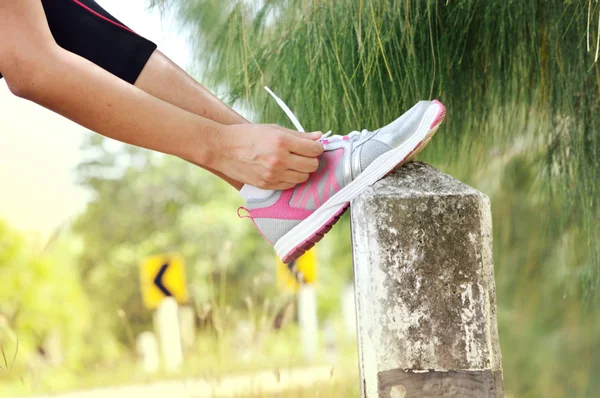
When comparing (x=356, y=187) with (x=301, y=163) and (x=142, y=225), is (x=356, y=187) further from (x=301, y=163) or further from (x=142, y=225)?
(x=142, y=225)

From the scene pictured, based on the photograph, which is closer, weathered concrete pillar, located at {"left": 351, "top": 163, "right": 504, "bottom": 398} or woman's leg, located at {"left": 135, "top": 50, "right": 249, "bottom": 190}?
weathered concrete pillar, located at {"left": 351, "top": 163, "right": 504, "bottom": 398}

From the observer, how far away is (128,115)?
74cm

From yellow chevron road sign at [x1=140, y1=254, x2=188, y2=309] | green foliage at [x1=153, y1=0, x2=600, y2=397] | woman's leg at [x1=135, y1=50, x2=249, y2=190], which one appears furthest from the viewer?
yellow chevron road sign at [x1=140, y1=254, x2=188, y2=309]

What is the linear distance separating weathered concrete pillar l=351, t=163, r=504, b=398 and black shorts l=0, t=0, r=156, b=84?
418 mm

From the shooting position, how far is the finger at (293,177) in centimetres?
78

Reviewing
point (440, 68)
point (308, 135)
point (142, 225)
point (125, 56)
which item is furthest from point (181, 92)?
point (142, 225)

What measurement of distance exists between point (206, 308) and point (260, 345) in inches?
6.7

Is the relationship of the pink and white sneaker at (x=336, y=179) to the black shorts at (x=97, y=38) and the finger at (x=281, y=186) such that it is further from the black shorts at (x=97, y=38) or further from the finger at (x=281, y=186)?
the black shorts at (x=97, y=38)

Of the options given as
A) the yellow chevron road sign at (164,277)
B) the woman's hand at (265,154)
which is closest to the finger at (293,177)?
the woman's hand at (265,154)

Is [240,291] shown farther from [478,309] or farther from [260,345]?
[478,309]

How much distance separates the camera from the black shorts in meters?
0.87

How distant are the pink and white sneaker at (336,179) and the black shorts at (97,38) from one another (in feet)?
0.81

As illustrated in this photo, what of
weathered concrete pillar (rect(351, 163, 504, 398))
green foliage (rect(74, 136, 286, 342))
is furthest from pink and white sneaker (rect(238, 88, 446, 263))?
green foliage (rect(74, 136, 286, 342))

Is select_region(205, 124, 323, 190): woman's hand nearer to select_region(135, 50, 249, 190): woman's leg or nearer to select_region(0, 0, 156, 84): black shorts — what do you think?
select_region(135, 50, 249, 190): woman's leg
